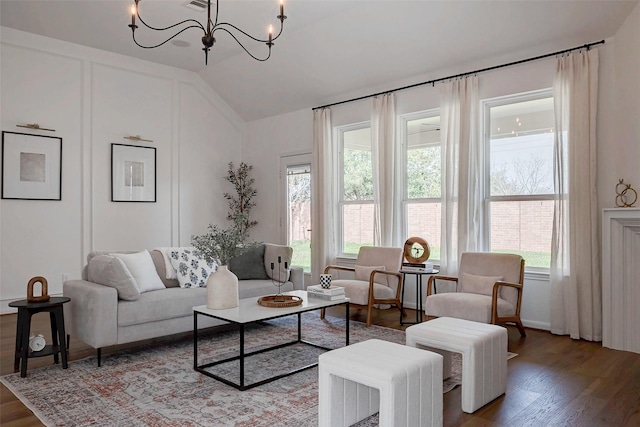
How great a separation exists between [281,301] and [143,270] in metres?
1.40

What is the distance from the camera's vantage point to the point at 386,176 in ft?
19.2

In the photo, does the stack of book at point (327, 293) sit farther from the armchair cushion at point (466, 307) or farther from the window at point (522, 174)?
the window at point (522, 174)

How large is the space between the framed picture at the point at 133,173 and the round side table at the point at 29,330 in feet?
10.4

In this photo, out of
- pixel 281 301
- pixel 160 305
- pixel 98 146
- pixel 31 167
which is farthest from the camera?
pixel 98 146

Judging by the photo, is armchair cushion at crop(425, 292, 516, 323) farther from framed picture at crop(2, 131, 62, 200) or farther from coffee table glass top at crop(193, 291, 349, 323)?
framed picture at crop(2, 131, 62, 200)

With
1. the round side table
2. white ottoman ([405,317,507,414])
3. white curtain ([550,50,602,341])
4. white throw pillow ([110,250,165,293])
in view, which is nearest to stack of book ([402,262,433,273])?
white curtain ([550,50,602,341])

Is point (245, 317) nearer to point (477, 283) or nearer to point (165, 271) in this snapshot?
point (165, 271)

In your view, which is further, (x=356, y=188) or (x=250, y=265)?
(x=356, y=188)

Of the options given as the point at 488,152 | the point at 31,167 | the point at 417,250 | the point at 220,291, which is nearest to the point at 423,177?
the point at 488,152

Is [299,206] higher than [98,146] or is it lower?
lower

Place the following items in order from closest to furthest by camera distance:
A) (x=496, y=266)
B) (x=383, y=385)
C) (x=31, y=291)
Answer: (x=383, y=385)
(x=31, y=291)
(x=496, y=266)

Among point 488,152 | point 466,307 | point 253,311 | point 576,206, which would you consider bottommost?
point 466,307

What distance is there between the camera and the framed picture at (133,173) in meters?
6.34

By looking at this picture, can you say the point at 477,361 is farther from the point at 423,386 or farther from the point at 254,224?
the point at 254,224
